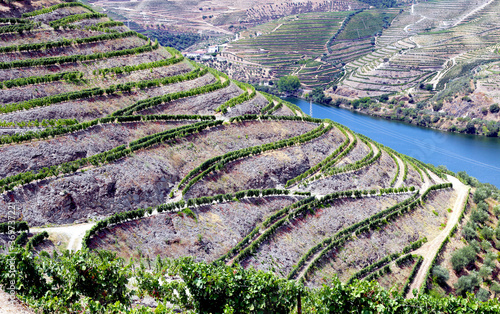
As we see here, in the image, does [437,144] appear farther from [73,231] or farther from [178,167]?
[73,231]

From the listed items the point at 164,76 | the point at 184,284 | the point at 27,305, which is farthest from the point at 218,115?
the point at 27,305

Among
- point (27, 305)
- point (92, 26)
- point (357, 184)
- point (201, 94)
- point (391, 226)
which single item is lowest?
point (391, 226)

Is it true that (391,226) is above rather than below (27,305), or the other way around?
below

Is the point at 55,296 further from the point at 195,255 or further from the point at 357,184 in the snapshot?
the point at 357,184

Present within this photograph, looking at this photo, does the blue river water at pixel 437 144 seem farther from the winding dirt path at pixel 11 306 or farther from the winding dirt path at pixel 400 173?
the winding dirt path at pixel 11 306

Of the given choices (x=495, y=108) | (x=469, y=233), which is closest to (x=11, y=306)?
(x=469, y=233)

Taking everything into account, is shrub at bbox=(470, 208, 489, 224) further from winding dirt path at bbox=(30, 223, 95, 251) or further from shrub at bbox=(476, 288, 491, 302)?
winding dirt path at bbox=(30, 223, 95, 251)

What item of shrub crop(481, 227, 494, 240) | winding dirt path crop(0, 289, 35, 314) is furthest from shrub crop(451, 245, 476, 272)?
winding dirt path crop(0, 289, 35, 314)
